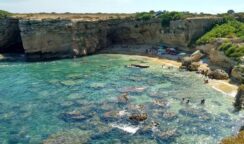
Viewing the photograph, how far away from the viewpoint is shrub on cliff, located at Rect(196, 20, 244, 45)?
72.4 metres

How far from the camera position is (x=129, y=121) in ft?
134

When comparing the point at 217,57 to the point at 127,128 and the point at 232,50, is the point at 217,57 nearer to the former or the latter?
the point at 232,50

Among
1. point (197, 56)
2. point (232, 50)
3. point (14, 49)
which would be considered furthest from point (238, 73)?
point (14, 49)

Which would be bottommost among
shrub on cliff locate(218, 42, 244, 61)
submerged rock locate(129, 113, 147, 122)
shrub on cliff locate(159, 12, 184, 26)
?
submerged rock locate(129, 113, 147, 122)

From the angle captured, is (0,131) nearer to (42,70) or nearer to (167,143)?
(167,143)

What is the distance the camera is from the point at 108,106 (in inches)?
1829

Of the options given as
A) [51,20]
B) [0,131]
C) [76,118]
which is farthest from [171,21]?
[0,131]

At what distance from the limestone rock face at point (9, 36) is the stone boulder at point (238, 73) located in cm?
5742

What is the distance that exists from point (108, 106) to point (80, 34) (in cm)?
4124

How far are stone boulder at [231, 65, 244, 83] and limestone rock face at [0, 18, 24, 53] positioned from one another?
57423 millimetres

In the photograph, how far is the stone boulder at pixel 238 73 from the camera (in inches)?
2149

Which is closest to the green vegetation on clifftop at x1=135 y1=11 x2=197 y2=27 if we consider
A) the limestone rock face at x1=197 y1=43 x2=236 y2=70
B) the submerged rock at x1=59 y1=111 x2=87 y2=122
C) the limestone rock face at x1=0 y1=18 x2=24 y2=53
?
the limestone rock face at x1=197 y1=43 x2=236 y2=70

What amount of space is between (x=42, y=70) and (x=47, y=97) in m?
20.0

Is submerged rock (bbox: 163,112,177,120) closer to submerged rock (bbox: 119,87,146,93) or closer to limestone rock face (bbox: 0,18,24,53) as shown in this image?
submerged rock (bbox: 119,87,146,93)
